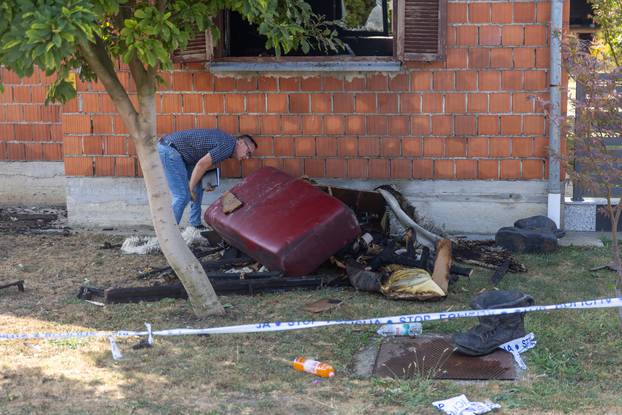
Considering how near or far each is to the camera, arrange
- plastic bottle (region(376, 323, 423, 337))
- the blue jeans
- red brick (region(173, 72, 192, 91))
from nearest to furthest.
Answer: plastic bottle (region(376, 323, 423, 337)) < the blue jeans < red brick (region(173, 72, 192, 91))

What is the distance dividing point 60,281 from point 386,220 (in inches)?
122

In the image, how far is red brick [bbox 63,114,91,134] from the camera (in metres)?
9.86

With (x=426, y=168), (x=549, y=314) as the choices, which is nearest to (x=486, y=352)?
(x=549, y=314)

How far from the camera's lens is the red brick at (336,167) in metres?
9.41

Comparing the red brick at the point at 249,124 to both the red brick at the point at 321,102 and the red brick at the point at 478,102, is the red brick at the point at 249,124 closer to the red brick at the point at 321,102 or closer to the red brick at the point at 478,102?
the red brick at the point at 321,102

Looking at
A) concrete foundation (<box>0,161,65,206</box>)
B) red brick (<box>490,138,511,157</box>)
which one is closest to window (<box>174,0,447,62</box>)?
red brick (<box>490,138,511,157</box>)

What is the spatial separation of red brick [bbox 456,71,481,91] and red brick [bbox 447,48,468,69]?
81 millimetres

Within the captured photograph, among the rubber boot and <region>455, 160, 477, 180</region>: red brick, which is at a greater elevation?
<region>455, 160, 477, 180</region>: red brick

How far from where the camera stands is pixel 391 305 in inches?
280

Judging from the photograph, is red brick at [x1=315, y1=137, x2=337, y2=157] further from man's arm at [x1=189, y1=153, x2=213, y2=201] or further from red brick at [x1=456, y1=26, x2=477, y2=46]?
red brick at [x1=456, y1=26, x2=477, y2=46]

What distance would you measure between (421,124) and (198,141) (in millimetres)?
2292

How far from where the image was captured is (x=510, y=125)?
9133mm

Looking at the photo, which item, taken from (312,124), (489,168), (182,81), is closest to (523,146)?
(489,168)

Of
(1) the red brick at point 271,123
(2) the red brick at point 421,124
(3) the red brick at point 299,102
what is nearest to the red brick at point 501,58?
(2) the red brick at point 421,124
